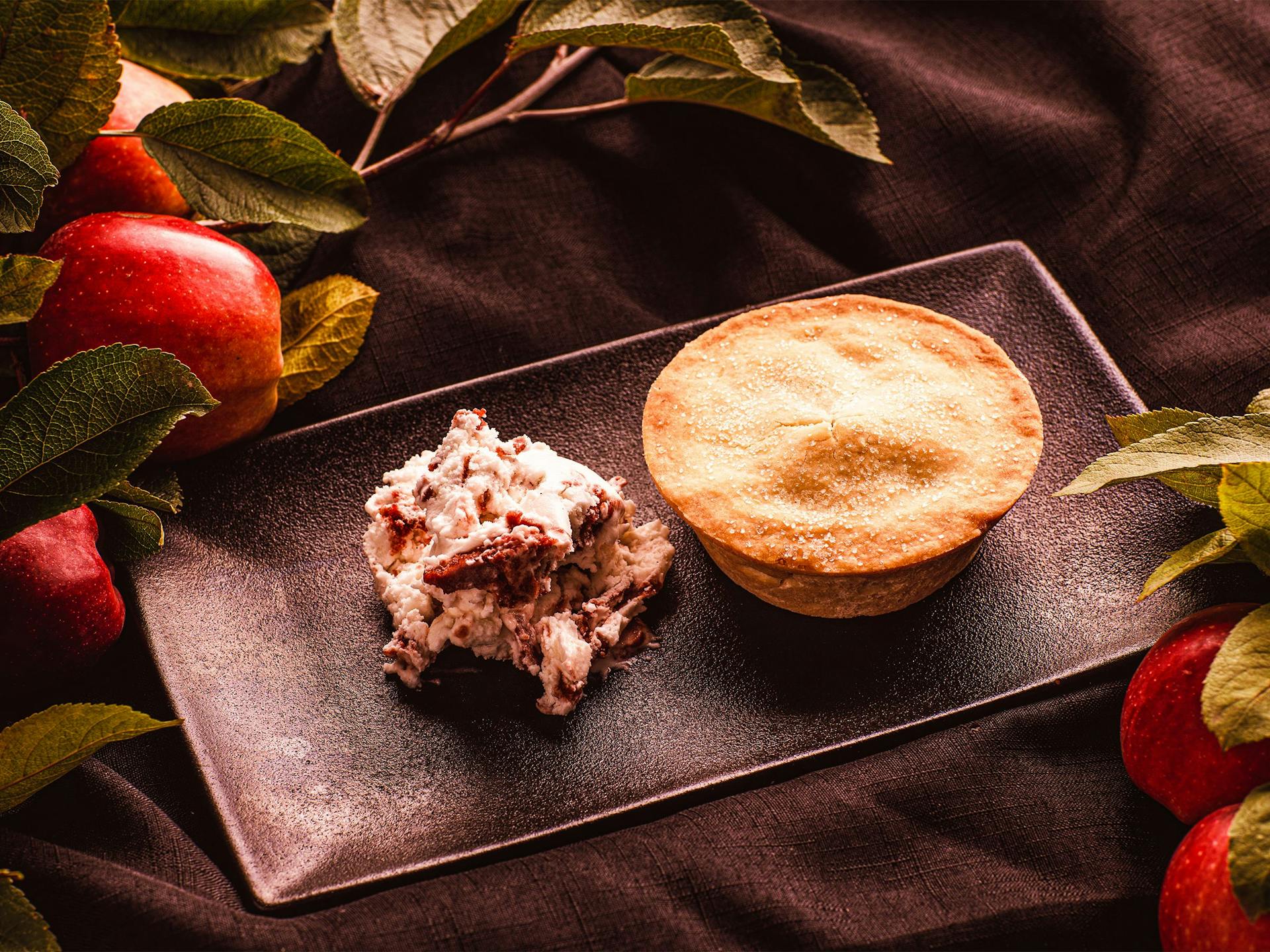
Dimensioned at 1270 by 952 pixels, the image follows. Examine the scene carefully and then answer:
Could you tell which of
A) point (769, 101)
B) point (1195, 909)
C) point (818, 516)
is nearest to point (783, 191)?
point (769, 101)

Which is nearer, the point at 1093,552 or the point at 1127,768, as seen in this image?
the point at 1127,768

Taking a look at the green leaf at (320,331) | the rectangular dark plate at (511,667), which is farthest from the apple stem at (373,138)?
the rectangular dark plate at (511,667)

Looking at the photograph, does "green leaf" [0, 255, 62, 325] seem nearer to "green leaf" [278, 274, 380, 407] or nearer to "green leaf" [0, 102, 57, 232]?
"green leaf" [0, 102, 57, 232]

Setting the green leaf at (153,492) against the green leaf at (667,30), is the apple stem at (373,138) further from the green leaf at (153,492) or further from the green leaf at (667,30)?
the green leaf at (153,492)

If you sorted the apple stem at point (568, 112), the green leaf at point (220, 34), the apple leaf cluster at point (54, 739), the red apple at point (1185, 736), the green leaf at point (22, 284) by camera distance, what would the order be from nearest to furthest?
the apple leaf cluster at point (54, 739) → the red apple at point (1185, 736) → the green leaf at point (22, 284) → the green leaf at point (220, 34) → the apple stem at point (568, 112)

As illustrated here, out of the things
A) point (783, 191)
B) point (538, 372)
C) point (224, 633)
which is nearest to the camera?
point (224, 633)

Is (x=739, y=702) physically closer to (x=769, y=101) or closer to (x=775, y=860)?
(x=775, y=860)
